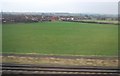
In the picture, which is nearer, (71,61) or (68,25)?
(71,61)

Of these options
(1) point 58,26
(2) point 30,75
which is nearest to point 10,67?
(2) point 30,75

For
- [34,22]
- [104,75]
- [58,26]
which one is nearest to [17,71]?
[104,75]

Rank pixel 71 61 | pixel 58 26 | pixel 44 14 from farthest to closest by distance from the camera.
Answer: pixel 58 26 → pixel 44 14 → pixel 71 61

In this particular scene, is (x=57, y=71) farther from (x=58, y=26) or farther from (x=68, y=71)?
(x=58, y=26)

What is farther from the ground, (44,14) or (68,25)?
(44,14)

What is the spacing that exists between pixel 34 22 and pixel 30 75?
27.4 m

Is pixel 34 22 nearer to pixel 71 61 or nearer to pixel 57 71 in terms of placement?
pixel 71 61

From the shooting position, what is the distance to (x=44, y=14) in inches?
1350

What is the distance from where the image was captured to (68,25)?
4219 centimetres

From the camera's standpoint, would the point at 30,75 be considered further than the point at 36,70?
No

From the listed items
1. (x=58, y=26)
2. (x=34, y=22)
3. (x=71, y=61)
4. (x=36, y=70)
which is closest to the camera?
(x=36, y=70)

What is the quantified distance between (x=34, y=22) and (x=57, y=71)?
26.7 metres

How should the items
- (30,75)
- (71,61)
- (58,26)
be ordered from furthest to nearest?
(58,26), (71,61), (30,75)

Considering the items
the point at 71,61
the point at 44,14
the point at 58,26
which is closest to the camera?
the point at 71,61
